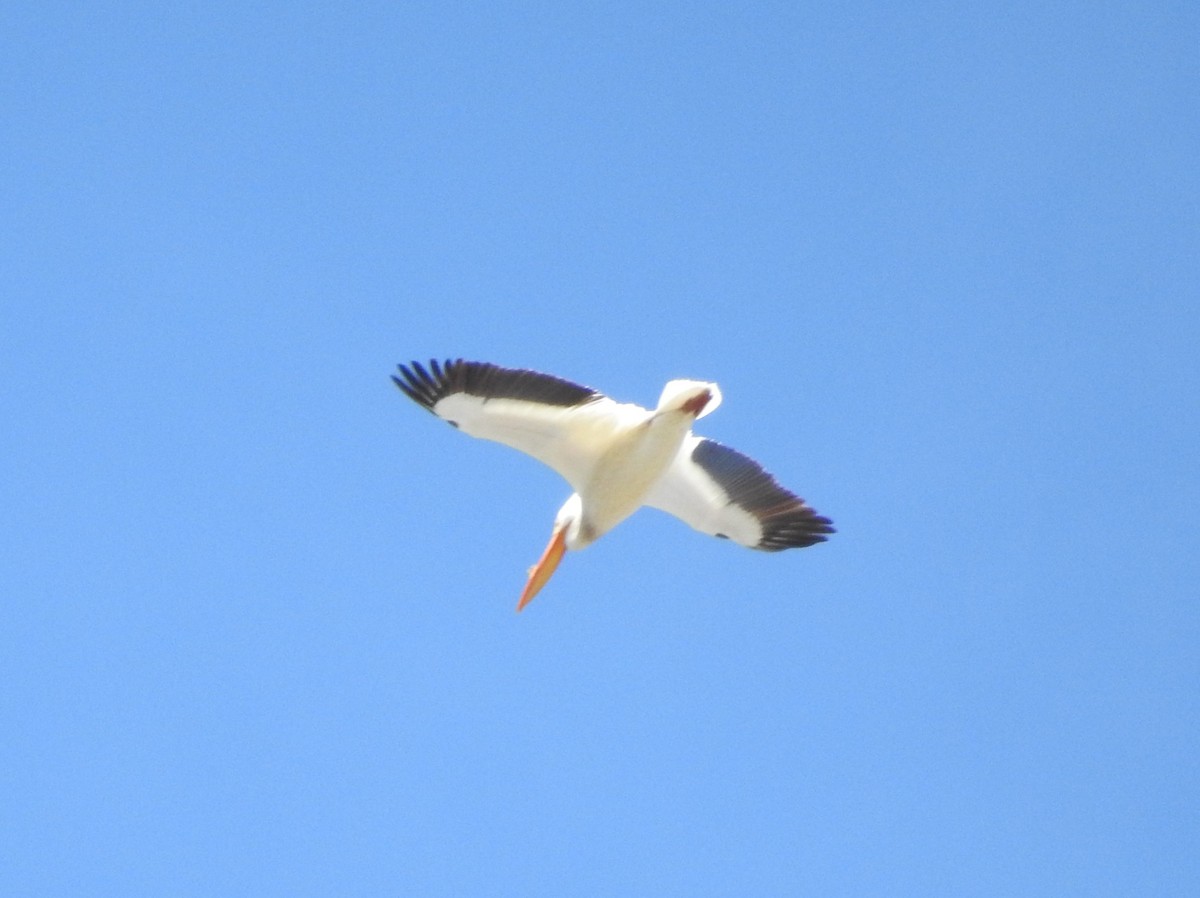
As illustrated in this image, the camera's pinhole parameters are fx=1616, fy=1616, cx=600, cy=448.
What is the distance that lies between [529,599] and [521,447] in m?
1.61

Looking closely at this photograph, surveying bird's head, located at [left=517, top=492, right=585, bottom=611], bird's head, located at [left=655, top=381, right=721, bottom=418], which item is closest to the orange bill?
bird's head, located at [left=517, top=492, right=585, bottom=611]

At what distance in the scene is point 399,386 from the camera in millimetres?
11445

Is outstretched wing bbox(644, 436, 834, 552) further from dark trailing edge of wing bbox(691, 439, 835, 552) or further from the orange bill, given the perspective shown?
the orange bill

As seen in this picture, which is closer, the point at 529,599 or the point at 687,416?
the point at 687,416

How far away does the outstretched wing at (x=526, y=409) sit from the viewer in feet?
37.3

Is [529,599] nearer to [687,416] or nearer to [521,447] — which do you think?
[521,447]

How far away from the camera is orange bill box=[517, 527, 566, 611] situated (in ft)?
42.4

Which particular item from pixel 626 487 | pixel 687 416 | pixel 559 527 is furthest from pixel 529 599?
pixel 687 416

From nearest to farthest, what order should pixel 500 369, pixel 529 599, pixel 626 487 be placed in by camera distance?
pixel 500 369 → pixel 626 487 → pixel 529 599

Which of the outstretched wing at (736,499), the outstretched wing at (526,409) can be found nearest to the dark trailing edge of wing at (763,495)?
the outstretched wing at (736,499)

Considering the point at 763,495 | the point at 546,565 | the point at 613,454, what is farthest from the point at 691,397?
the point at 546,565

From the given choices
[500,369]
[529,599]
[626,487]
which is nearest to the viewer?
[500,369]

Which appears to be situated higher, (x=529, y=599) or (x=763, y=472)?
(x=763, y=472)

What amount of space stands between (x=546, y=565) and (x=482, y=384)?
84.2 inches
